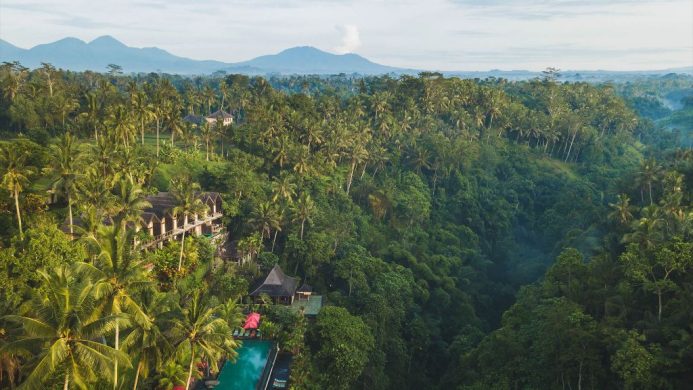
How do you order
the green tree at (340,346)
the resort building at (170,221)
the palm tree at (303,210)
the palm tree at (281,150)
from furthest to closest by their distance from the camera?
1. the palm tree at (281,150)
2. the palm tree at (303,210)
3. the resort building at (170,221)
4. the green tree at (340,346)

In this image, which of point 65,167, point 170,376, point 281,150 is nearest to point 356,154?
point 281,150

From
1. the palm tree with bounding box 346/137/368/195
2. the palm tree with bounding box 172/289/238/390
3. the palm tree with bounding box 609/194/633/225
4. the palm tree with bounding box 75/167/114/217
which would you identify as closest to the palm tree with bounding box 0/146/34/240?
the palm tree with bounding box 75/167/114/217

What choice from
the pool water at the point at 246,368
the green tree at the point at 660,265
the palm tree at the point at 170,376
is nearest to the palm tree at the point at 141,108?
the pool water at the point at 246,368

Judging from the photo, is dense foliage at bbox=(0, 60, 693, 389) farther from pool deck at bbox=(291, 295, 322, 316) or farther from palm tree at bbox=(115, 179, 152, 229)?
pool deck at bbox=(291, 295, 322, 316)

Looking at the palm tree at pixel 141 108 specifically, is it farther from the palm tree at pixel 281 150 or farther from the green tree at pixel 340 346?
the green tree at pixel 340 346

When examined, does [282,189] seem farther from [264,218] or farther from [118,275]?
[118,275]

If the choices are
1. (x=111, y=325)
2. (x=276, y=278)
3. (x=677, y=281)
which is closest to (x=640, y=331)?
(x=677, y=281)

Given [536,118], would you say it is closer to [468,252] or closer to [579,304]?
[468,252]
